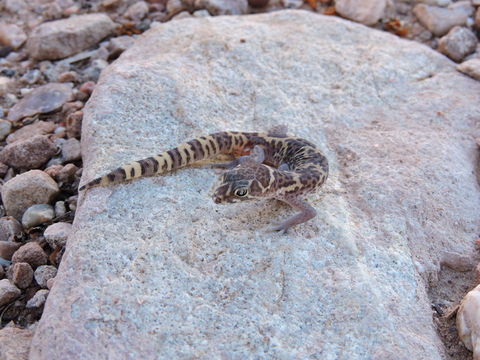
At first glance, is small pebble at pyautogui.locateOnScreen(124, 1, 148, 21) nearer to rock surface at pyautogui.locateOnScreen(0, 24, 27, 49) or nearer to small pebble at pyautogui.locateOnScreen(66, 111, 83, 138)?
rock surface at pyautogui.locateOnScreen(0, 24, 27, 49)

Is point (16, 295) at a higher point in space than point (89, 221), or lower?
lower

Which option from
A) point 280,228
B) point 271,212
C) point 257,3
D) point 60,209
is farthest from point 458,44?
point 60,209

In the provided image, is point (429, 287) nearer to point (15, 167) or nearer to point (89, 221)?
point (89, 221)

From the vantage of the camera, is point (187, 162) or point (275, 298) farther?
point (187, 162)

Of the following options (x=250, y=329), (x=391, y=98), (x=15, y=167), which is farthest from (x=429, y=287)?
(x=15, y=167)

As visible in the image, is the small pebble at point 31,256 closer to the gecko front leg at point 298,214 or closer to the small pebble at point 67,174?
the small pebble at point 67,174

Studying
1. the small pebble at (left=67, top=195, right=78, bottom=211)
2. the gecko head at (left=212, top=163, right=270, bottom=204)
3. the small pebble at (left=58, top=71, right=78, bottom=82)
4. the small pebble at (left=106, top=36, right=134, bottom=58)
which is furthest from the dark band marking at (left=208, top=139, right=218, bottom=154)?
the small pebble at (left=106, top=36, right=134, bottom=58)
